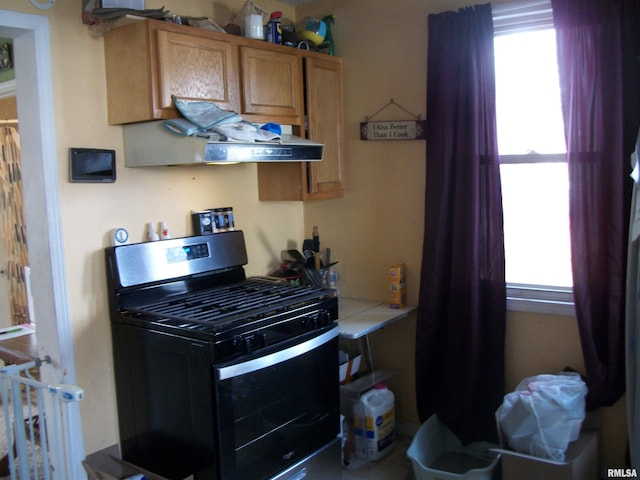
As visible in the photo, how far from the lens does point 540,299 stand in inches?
105

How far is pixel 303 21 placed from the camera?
3043mm

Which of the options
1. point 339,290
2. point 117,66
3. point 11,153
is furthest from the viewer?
point 11,153

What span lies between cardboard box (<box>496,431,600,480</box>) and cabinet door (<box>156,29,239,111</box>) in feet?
6.15

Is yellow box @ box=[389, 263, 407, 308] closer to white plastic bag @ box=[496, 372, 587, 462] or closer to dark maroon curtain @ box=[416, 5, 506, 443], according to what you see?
dark maroon curtain @ box=[416, 5, 506, 443]

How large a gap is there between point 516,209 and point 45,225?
2.07m

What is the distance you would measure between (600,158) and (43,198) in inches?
87.6

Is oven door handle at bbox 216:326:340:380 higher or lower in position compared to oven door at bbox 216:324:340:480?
higher

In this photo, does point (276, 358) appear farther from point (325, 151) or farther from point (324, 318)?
point (325, 151)

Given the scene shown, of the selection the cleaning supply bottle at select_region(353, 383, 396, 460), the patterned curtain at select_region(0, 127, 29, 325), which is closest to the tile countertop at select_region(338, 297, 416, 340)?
the cleaning supply bottle at select_region(353, 383, 396, 460)

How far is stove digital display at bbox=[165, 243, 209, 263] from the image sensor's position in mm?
2557

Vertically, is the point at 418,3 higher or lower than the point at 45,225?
higher

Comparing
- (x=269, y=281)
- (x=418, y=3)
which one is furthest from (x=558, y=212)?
(x=269, y=281)

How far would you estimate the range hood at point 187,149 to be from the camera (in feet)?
7.06

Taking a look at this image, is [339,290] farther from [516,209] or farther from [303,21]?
[303,21]
